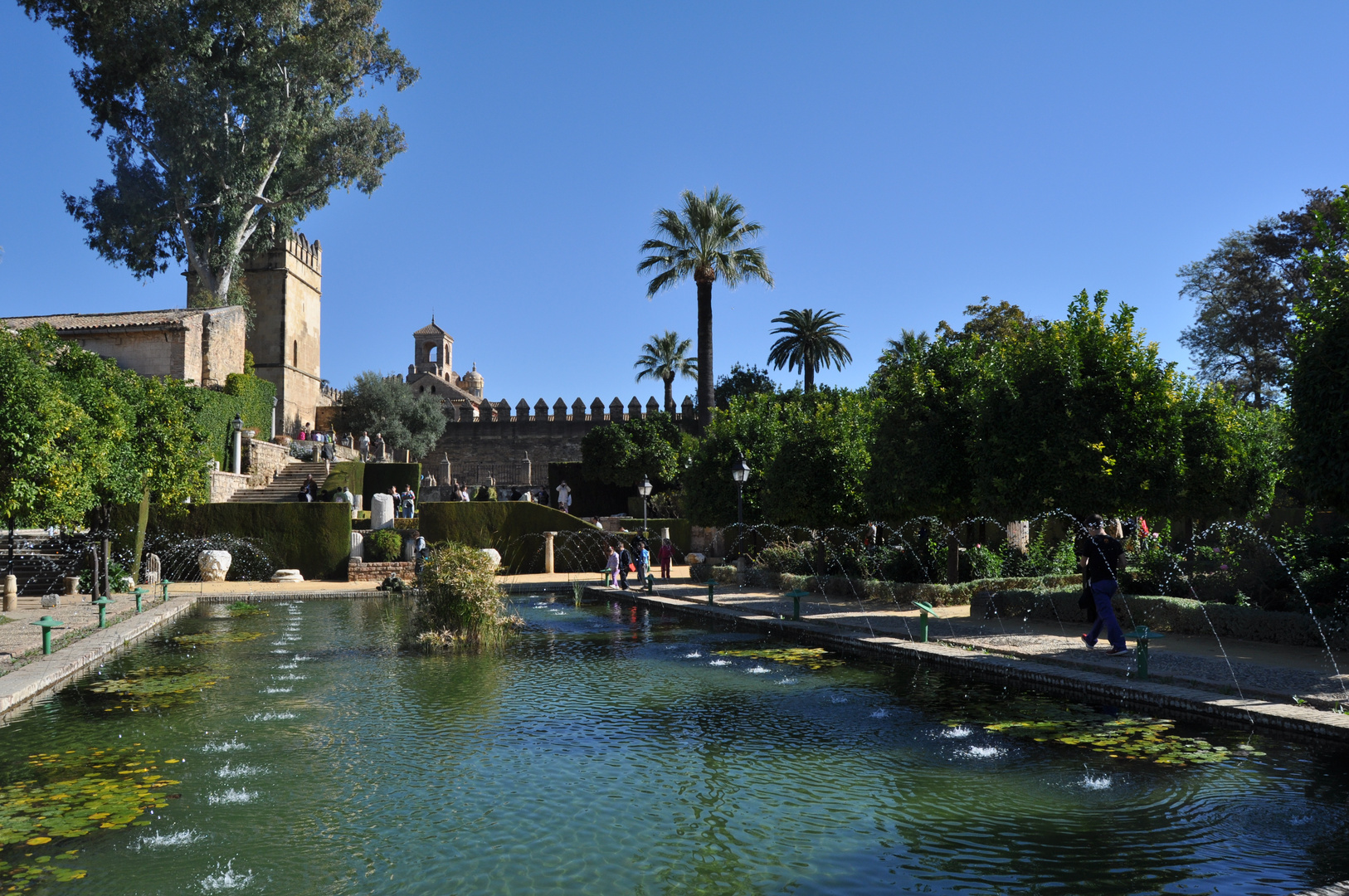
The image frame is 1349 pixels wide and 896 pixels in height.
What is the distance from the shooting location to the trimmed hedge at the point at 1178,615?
1106 centimetres

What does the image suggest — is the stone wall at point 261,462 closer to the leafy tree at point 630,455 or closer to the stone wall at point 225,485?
the stone wall at point 225,485

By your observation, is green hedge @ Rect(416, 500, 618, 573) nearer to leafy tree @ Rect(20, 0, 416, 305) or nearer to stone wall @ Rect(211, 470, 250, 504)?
stone wall @ Rect(211, 470, 250, 504)

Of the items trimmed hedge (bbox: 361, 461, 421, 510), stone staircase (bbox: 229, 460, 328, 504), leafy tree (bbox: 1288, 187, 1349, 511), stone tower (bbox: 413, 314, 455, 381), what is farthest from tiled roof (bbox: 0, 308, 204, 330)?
stone tower (bbox: 413, 314, 455, 381)

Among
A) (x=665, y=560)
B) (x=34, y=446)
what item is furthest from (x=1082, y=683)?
(x=665, y=560)

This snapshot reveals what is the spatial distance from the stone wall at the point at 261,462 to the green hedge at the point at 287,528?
8.33 m

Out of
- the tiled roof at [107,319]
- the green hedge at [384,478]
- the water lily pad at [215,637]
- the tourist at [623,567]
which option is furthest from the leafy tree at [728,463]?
the tiled roof at [107,319]

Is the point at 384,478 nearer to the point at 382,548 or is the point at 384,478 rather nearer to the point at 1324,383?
the point at 382,548

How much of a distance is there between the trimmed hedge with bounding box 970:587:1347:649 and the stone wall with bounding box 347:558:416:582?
16.2m

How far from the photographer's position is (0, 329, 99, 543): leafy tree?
12.3 metres

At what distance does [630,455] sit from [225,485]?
55.0ft

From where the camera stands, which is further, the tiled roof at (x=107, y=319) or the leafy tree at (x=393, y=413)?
the leafy tree at (x=393, y=413)

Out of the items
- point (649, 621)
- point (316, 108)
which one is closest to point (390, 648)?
point (649, 621)

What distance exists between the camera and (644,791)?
626cm

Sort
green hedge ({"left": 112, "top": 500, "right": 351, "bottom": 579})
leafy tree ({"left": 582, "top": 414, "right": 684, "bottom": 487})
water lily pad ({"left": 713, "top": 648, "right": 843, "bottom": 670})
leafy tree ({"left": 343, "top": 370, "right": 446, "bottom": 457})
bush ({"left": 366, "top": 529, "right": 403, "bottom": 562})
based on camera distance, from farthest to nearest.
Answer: leafy tree ({"left": 343, "top": 370, "right": 446, "bottom": 457}) → leafy tree ({"left": 582, "top": 414, "right": 684, "bottom": 487}) → bush ({"left": 366, "top": 529, "right": 403, "bottom": 562}) → green hedge ({"left": 112, "top": 500, "right": 351, "bottom": 579}) → water lily pad ({"left": 713, "top": 648, "right": 843, "bottom": 670})
